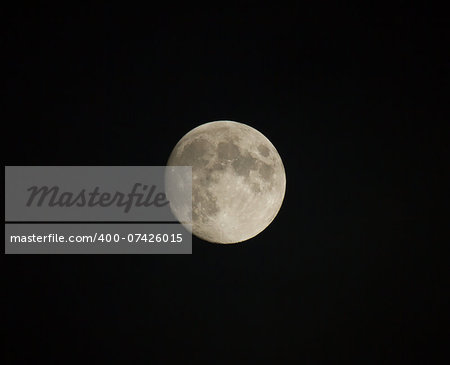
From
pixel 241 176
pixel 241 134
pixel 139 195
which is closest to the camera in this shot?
pixel 241 176

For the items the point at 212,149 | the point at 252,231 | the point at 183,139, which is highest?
the point at 183,139

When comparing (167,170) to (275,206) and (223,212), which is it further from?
(275,206)

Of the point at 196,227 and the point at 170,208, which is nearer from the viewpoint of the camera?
the point at 196,227

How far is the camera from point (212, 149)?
429cm

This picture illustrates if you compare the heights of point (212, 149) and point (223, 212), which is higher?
point (212, 149)

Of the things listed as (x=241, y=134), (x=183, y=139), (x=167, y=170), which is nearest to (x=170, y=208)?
(x=167, y=170)

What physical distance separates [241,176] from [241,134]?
532 millimetres

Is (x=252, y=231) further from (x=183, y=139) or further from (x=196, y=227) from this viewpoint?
(x=183, y=139)

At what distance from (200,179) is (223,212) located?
39cm

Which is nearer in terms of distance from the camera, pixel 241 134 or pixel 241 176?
pixel 241 176

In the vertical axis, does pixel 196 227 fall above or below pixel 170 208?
below

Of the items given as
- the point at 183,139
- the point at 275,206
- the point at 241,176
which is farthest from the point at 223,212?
the point at 183,139

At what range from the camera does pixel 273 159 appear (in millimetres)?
4574

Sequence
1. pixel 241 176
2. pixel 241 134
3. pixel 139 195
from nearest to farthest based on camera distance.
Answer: pixel 241 176 → pixel 241 134 → pixel 139 195
